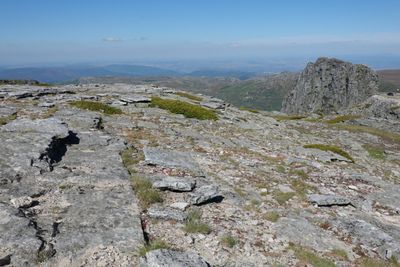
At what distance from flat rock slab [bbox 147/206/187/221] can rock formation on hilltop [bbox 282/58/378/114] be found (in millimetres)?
125002

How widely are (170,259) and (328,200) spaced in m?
7.64

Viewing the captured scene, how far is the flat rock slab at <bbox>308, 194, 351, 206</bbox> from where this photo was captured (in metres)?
13.4

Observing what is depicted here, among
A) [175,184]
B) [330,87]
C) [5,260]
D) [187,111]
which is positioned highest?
[5,260]

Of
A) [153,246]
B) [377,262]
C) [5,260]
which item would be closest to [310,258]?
[377,262]

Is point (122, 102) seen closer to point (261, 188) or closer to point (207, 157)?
point (207, 157)

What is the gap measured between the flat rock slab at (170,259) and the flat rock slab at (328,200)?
6.59 m

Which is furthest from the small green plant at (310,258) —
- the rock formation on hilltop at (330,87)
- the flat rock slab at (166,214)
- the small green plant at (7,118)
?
the rock formation on hilltop at (330,87)

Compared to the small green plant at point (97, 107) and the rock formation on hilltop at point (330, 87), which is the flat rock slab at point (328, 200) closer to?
the small green plant at point (97, 107)

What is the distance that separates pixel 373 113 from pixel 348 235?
73.1m

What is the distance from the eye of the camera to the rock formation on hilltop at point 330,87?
425 ft

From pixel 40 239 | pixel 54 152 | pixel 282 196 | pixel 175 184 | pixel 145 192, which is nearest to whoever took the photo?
pixel 40 239

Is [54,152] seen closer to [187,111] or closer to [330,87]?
[187,111]

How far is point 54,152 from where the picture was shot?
50.2 feet

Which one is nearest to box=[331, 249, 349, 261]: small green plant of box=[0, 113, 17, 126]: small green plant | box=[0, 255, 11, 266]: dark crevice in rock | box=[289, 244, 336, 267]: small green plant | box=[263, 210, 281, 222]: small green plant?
box=[289, 244, 336, 267]: small green plant
